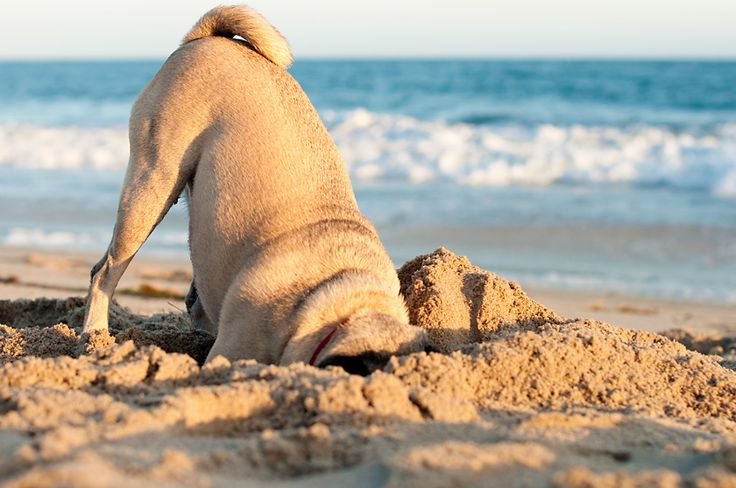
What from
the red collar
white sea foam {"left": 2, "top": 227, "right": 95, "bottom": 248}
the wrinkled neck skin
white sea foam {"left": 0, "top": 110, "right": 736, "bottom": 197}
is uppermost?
the wrinkled neck skin

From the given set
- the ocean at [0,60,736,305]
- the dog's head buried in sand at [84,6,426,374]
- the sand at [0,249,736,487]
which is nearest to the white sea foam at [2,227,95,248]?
the ocean at [0,60,736,305]

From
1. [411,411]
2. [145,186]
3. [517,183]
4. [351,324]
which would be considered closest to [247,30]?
[145,186]

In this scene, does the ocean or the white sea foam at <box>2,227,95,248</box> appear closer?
the ocean

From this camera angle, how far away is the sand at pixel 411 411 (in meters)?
2.38

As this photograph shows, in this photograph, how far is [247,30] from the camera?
193 inches

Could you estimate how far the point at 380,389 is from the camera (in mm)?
3070

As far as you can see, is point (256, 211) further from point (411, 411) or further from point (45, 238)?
point (45, 238)

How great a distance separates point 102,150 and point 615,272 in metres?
13.2

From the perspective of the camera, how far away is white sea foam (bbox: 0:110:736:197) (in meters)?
15.7

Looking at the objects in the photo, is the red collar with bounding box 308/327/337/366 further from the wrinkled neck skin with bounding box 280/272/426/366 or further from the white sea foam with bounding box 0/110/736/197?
the white sea foam with bounding box 0/110/736/197

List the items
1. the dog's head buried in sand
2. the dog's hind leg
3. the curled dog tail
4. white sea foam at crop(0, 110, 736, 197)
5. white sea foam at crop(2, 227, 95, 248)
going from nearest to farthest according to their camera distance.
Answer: the dog's head buried in sand < the dog's hind leg < the curled dog tail < white sea foam at crop(2, 227, 95, 248) < white sea foam at crop(0, 110, 736, 197)

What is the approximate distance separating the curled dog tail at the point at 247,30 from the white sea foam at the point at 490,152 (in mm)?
10566

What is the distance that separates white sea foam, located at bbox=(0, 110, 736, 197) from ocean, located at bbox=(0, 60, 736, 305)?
5 centimetres

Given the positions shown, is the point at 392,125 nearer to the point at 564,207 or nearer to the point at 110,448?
the point at 564,207
